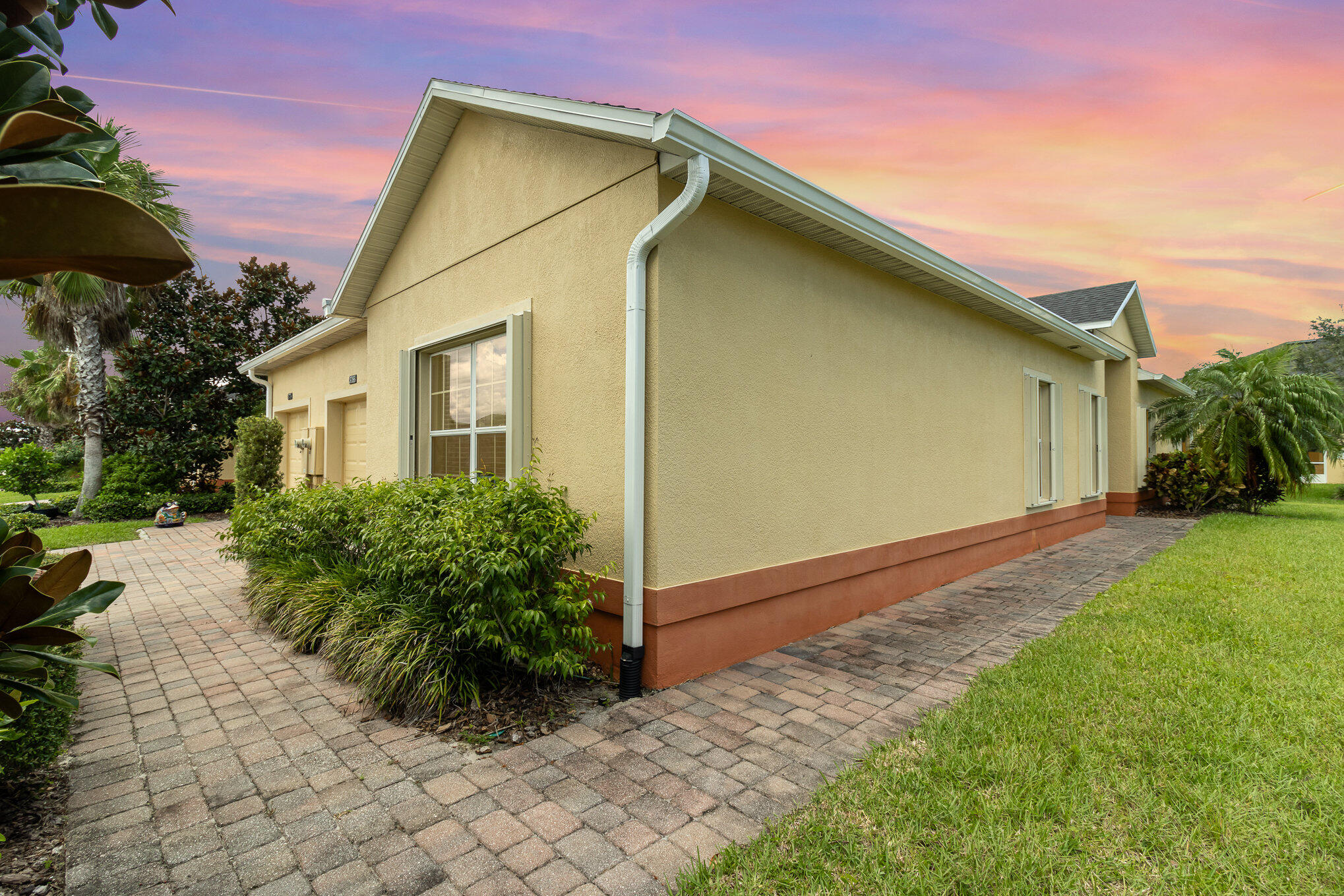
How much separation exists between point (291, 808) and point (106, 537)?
10.8m

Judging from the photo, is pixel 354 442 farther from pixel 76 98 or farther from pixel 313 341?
pixel 76 98

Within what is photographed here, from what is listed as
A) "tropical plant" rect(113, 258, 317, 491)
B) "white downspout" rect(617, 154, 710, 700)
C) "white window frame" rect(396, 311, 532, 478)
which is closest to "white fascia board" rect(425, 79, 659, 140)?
"white downspout" rect(617, 154, 710, 700)

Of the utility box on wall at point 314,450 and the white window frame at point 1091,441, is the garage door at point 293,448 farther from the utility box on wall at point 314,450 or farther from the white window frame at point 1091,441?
the white window frame at point 1091,441

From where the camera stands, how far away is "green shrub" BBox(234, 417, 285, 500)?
35.7 feet

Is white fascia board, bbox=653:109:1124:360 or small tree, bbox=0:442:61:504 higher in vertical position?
white fascia board, bbox=653:109:1124:360

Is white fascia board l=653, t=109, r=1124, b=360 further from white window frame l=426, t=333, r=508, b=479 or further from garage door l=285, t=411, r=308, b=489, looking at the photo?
garage door l=285, t=411, r=308, b=489

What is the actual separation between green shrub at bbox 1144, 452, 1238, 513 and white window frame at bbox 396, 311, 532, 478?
1418cm

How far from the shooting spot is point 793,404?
4.59 meters

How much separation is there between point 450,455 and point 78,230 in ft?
17.6

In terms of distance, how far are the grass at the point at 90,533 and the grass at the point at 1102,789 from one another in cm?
1140

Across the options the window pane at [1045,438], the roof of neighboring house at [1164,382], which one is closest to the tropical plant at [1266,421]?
the roof of neighboring house at [1164,382]

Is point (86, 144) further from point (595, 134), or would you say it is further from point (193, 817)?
point (595, 134)

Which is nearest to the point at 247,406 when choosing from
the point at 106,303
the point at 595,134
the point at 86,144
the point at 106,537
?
the point at 106,303

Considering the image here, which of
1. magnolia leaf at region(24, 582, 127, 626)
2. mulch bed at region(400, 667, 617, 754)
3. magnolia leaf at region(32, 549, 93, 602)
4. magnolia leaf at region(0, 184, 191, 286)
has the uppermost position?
magnolia leaf at region(0, 184, 191, 286)
